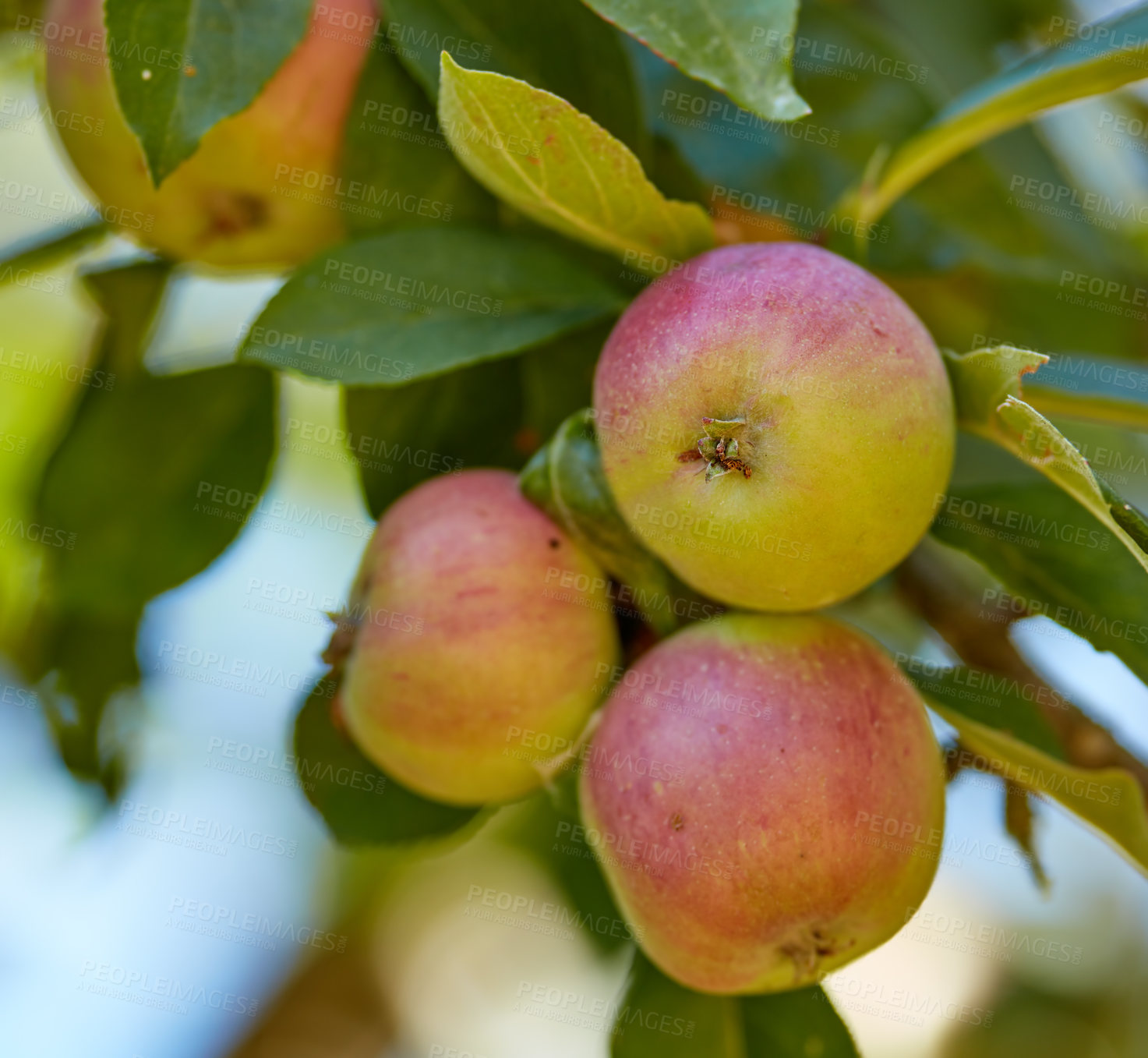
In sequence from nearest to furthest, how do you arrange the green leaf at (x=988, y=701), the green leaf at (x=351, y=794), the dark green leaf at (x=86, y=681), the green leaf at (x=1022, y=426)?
the green leaf at (x=1022, y=426)
the green leaf at (x=988, y=701)
the green leaf at (x=351, y=794)
the dark green leaf at (x=86, y=681)

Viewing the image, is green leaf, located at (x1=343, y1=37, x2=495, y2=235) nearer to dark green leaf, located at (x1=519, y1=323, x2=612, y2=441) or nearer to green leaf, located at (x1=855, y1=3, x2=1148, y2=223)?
dark green leaf, located at (x1=519, y1=323, x2=612, y2=441)

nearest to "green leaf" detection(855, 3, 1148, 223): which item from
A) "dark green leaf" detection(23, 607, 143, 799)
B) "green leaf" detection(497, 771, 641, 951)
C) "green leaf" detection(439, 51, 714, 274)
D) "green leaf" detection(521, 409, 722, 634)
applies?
"green leaf" detection(439, 51, 714, 274)

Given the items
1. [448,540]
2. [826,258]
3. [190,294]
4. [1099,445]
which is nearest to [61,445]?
[190,294]

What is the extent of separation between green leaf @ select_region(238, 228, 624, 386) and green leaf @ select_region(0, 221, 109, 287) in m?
0.45

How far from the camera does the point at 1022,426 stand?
773mm

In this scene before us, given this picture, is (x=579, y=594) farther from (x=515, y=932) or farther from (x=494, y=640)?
(x=515, y=932)

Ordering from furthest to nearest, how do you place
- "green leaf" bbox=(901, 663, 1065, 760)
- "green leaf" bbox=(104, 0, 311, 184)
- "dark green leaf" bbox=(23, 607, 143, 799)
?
"dark green leaf" bbox=(23, 607, 143, 799)
"green leaf" bbox=(901, 663, 1065, 760)
"green leaf" bbox=(104, 0, 311, 184)

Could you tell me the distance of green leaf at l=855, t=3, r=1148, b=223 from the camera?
3.13ft

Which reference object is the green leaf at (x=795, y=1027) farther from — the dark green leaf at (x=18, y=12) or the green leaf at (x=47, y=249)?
the dark green leaf at (x=18, y=12)

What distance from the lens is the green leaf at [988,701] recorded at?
105cm

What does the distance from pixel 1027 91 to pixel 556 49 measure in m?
0.44

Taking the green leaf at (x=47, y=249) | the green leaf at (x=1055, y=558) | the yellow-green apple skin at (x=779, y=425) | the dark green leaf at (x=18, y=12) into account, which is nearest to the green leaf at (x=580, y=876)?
the yellow-green apple skin at (x=779, y=425)

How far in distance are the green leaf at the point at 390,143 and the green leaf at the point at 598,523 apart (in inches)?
11.0

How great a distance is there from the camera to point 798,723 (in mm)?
843
